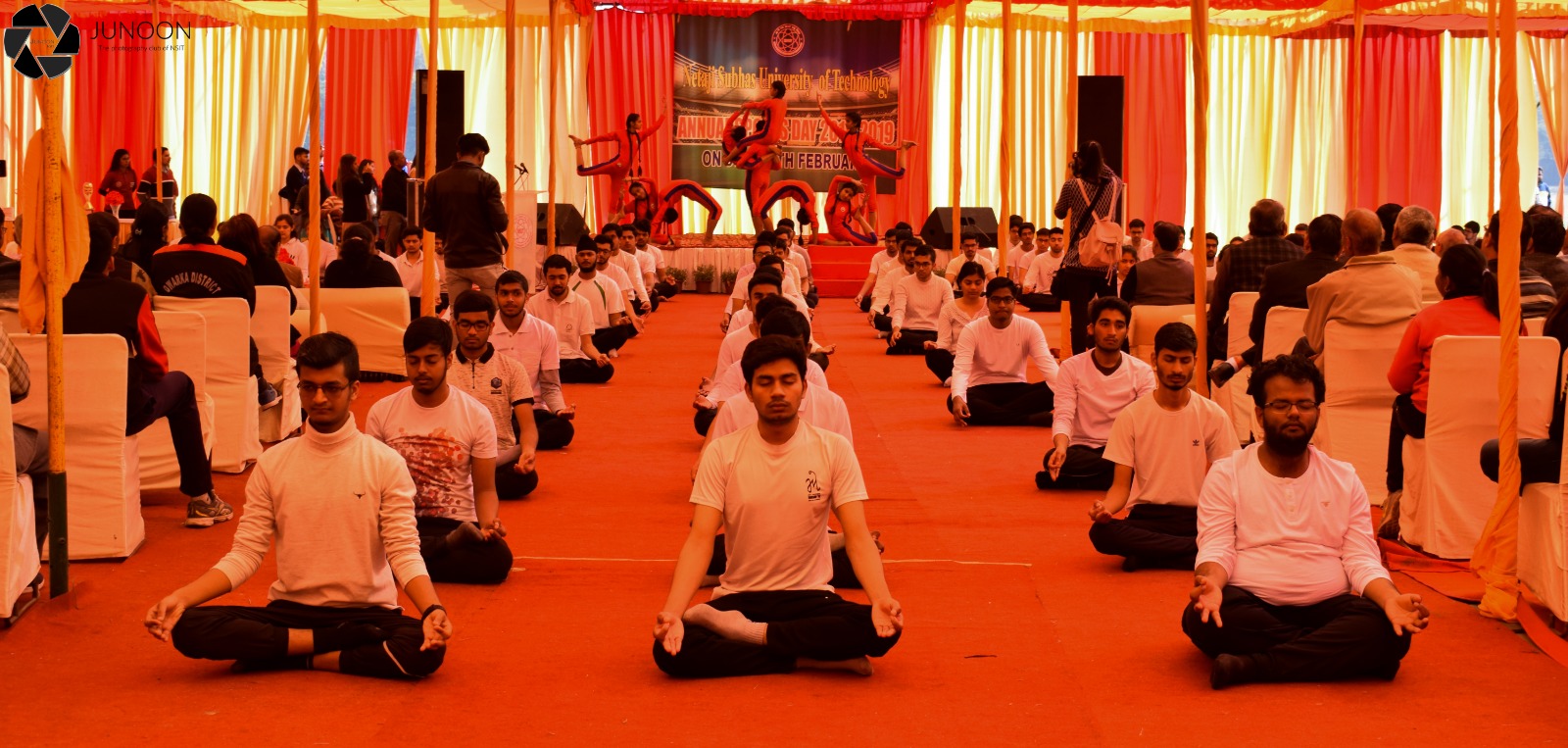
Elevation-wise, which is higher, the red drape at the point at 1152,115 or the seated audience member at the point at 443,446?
the red drape at the point at 1152,115

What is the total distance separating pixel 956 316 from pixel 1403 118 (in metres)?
14.8

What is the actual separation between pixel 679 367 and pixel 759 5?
11407 mm

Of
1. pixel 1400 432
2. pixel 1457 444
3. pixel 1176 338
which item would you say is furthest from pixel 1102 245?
pixel 1176 338

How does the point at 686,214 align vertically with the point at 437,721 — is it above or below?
above

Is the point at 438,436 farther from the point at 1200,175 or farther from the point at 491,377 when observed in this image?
the point at 1200,175

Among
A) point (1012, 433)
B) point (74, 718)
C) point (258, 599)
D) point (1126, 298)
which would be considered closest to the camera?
point (74, 718)

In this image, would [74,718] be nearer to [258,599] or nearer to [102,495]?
[258,599]

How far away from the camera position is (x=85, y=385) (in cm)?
611

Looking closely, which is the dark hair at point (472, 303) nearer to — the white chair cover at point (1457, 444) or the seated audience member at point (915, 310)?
the white chair cover at point (1457, 444)

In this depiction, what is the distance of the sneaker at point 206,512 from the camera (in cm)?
677

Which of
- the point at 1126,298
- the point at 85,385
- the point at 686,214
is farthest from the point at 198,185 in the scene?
the point at 85,385

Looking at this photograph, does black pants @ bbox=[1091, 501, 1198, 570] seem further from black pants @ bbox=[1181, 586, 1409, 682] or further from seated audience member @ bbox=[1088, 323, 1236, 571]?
black pants @ bbox=[1181, 586, 1409, 682]

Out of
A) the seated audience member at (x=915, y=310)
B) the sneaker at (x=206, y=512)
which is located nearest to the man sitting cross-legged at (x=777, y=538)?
the sneaker at (x=206, y=512)

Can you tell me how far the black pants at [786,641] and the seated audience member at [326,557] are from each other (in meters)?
0.65
